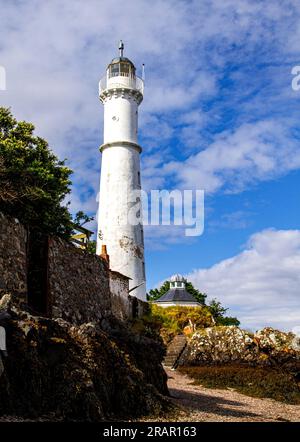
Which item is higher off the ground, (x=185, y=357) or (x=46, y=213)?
(x=46, y=213)

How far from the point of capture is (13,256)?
16.1m

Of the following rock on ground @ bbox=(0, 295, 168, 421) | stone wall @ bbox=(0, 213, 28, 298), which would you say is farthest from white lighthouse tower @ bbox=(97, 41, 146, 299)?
rock on ground @ bbox=(0, 295, 168, 421)

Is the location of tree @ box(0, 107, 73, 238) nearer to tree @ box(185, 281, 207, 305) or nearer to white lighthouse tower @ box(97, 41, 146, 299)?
white lighthouse tower @ box(97, 41, 146, 299)

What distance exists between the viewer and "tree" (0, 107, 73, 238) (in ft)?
58.0

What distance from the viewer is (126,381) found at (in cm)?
1167

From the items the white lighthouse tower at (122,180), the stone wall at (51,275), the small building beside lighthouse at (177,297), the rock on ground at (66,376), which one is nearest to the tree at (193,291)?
A: the small building beside lighthouse at (177,297)

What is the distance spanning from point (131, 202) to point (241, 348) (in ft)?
48.5

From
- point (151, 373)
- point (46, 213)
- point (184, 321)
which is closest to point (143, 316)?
point (184, 321)

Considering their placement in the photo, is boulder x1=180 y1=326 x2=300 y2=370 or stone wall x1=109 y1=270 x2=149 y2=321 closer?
boulder x1=180 y1=326 x2=300 y2=370

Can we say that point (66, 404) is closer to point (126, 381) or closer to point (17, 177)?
point (126, 381)

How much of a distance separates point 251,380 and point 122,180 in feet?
59.2

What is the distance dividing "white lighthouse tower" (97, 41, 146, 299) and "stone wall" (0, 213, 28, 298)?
17267 millimetres

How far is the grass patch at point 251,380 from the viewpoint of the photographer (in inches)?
793

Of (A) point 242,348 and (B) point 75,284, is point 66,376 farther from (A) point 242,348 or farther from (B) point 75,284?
(A) point 242,348
